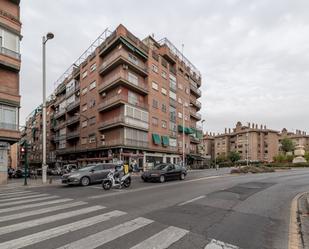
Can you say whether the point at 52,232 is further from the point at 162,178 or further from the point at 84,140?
the point at 84,140

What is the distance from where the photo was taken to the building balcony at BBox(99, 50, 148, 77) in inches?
1551

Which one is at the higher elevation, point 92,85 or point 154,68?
point 154,68

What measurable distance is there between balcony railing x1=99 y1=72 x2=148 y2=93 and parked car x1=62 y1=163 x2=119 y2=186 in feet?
70.1

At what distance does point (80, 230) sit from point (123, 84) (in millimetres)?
35615

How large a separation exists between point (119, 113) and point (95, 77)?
9.82m

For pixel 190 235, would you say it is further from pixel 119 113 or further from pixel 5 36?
pixel 119 113

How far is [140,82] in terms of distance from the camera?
145ft

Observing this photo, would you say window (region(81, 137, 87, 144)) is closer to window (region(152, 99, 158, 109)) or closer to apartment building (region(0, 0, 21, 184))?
window (region(152, 99, 158, 109))

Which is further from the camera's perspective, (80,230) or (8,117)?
(8,117)

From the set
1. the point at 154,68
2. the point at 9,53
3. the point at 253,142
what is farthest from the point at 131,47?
the point at 253,142

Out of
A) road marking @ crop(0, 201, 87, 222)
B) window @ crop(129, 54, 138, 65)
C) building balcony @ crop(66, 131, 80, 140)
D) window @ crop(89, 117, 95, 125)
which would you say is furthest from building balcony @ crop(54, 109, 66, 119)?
road marking @ crop(0, 201, 87, 222)

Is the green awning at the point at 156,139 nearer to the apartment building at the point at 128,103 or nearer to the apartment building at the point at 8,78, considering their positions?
the apartment building at the point at 128,103

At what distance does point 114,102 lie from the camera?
39688 mm

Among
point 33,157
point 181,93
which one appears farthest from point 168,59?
point 33,157
